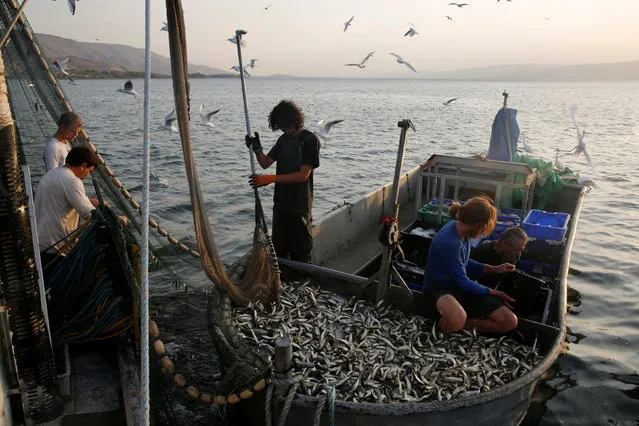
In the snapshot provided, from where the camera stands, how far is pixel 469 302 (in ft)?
19.4

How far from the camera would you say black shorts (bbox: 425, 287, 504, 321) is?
579cm

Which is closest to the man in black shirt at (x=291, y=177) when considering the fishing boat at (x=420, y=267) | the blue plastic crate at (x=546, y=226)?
the fishing boat at (x=420, y=267)

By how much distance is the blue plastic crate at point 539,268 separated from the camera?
8.16m

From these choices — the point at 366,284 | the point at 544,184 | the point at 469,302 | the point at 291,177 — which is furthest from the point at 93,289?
the point at 544,184

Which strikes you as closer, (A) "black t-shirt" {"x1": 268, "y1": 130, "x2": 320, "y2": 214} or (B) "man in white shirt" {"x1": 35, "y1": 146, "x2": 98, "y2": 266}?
(B) "man in white shirt" {"x1": 35, "y1": 146, "x2": 98, "y2": 266}

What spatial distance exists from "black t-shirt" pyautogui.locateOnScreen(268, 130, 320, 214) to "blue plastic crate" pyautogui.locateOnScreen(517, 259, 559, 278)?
→ 3932mm

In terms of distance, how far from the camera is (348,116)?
51344mm

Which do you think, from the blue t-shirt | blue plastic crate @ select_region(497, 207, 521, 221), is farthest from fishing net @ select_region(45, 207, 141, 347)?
blue plastic crate @ select_region(497, 207, 521, 221)

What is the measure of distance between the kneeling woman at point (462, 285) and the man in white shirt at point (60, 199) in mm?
4178

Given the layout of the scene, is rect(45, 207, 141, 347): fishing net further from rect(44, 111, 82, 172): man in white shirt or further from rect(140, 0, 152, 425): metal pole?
rect(44, 111, 82, 172): man in white shirt

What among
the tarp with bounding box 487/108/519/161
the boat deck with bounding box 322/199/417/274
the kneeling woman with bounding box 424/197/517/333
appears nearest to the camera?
the kneeling woman with bounding box 424/197/517/333

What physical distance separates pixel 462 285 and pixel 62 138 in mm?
5852

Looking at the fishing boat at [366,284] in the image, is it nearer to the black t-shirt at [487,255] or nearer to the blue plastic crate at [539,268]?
the blue plastic crate at [539,268]

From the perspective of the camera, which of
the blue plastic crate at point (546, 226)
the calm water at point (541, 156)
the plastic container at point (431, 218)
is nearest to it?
the calm water at point (541, 156)
